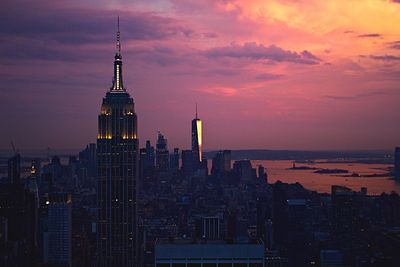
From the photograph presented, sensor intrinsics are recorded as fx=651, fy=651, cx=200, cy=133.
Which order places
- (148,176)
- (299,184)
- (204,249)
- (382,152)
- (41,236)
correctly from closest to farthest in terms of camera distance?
(204,249)
(382,152)
(41,236)
(299,184)
(148,176)

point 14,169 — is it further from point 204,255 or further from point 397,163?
point 204,255

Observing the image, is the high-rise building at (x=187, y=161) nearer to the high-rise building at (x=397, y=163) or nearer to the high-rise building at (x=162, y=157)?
the high-rise building at (x=162, y=157)

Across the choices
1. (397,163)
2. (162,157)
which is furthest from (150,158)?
(397,163)

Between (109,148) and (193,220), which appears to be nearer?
(193,220)

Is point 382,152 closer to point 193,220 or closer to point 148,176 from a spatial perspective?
point 193,220

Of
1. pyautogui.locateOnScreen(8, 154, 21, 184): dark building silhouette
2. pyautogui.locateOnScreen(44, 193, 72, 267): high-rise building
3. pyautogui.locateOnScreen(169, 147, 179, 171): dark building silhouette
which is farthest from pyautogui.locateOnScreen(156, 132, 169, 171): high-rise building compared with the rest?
pyautogui.locateOnScreen(8, 154, 21, 184): dark building silhouette

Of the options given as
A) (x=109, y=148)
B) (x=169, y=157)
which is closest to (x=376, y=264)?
(x=109, y=148)
